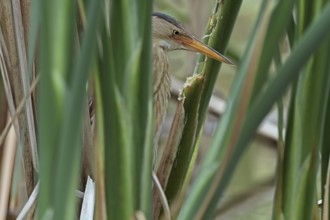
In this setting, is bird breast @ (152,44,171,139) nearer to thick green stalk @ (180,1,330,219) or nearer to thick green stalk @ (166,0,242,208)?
thick green stalk @ (166,0,242,208)

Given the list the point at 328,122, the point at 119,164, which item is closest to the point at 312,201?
the point at 328,122

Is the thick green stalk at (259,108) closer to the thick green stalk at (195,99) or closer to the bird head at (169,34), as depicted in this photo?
the thick green stalk at (195,99)

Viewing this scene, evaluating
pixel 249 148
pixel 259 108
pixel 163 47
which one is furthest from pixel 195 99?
pixel 249 148

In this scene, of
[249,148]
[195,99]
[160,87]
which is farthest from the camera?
[249,148]

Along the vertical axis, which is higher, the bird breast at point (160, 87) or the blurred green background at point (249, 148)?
the bird breast at point (160, 87)

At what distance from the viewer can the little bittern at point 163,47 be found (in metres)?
1.22

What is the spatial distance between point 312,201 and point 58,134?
25 centimetres

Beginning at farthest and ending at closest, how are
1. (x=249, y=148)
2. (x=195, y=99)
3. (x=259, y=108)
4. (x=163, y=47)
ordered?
(x=249, y=148), (x=163, y=47), (x=195, y=99), (x=259, y=108)

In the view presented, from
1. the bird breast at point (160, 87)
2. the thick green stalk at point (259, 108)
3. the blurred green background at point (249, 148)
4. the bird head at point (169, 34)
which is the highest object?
the thick green stalk at point (259, 108)

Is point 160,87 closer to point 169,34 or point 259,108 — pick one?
point 169,34

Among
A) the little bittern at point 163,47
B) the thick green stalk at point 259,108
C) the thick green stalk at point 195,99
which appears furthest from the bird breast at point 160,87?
the thick green stalk at point 259,108

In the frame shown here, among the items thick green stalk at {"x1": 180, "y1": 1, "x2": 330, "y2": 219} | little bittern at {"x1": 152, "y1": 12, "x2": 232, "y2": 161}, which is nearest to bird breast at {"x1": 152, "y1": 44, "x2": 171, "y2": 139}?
little bittern at {"x1": 152, "y1": 12, "x2": 232, "y2": 161}

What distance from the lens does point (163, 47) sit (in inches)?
56.7

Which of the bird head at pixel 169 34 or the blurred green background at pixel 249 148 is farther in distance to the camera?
the blurred green background at pixel 249 148
